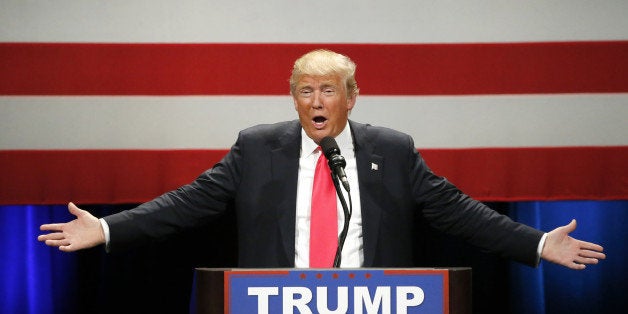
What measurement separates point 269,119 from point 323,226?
0.72 metres

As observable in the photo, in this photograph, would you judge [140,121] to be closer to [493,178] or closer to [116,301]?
[116,301]

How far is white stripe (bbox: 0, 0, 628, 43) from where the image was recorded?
249 cm

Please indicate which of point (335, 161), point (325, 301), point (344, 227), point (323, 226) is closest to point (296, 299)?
point (325, 301)

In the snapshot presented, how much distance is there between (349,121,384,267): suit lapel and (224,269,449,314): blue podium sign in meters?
0.56

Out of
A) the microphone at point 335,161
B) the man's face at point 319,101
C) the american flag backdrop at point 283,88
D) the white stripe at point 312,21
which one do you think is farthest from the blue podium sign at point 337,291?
the white stripe at point 312,21

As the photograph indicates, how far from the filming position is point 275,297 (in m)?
1.32

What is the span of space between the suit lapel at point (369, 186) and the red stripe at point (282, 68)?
534 mm

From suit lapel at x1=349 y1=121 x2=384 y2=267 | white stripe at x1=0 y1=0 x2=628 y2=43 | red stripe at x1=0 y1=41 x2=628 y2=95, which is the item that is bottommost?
suit lapel at x1=349 y1=121 x2=384 y2=267

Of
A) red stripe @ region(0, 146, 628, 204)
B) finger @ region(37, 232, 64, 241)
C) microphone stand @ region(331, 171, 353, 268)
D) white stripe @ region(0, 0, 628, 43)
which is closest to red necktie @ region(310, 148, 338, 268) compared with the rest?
microphone stand @ region(331, 171, 353, 268)

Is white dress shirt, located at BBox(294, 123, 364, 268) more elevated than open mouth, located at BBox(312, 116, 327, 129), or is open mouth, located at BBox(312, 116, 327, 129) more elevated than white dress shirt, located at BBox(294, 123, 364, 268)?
open mouth, located at BBox(312, 116, 327, 129)

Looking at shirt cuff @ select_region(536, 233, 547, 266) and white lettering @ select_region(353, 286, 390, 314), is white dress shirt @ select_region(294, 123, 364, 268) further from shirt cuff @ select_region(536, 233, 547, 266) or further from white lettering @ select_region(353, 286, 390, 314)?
white lettering @ select_region(353, 286, 390, 314)

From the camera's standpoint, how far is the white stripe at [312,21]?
249 centimetres

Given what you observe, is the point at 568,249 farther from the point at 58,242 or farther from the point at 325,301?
the point at 58,242

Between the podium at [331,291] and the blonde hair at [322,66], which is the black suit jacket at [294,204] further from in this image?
the podium at [331,291]
